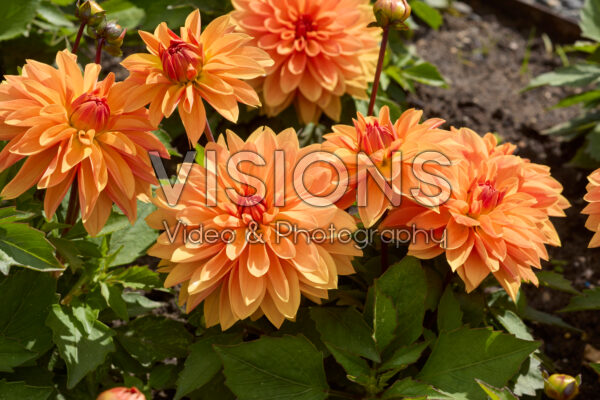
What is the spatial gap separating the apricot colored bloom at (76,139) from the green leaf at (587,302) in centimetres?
104

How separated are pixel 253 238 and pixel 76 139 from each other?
383mm

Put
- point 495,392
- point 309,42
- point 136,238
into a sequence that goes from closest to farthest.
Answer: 1. point 495,392
2. point 136,238
3. point 309,42

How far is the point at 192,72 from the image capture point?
4.12 feet

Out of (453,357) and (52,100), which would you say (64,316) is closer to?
(52,100)

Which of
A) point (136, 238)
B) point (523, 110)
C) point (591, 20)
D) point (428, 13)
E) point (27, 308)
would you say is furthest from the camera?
point (523, 110)

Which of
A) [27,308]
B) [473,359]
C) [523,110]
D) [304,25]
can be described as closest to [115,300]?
[27,308]

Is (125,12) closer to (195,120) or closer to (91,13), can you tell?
(91,13)

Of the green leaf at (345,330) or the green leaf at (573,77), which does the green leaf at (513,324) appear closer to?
the green leaf at (345,330)

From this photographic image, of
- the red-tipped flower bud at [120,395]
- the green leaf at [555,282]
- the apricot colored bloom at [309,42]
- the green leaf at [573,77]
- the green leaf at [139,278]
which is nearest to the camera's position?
the red-tipped flower bud at [120,395]

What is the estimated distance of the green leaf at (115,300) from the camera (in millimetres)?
1460

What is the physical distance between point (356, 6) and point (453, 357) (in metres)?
1.02

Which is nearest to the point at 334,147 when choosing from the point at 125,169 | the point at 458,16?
the point at 125,169

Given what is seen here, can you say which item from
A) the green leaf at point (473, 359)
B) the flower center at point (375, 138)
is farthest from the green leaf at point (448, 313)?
the flower center at point (375, 138)

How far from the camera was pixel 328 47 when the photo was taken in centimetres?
183
